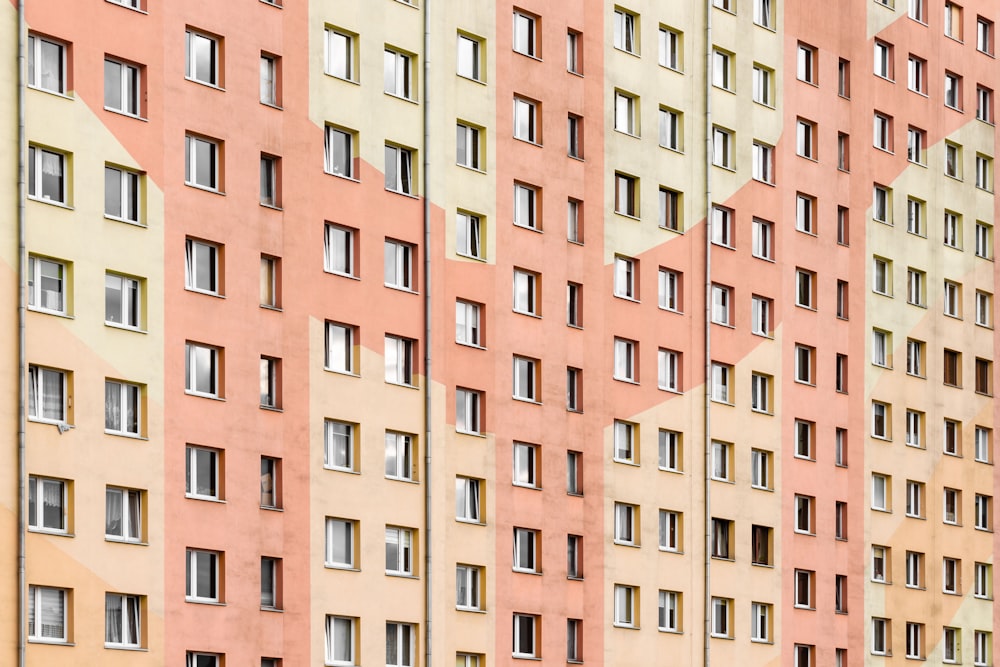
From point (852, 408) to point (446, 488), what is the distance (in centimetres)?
1802

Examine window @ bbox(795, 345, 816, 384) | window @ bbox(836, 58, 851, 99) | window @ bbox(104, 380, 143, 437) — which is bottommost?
window @ bbox(104, 380, 143, 437)

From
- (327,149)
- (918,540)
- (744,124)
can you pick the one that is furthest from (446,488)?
(918,540)

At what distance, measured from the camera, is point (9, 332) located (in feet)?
148

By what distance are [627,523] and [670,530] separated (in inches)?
74.8

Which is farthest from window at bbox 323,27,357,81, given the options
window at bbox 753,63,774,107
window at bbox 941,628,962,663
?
window at bbox 941,628,962,663

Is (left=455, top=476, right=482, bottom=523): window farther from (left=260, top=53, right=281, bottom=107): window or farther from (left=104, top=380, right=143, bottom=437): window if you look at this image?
(left=260, top=53, right=281, bottom=107): window

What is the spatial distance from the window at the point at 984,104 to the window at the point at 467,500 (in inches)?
1106

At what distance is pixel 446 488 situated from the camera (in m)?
54.1

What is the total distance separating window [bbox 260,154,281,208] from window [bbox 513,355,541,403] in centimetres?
889

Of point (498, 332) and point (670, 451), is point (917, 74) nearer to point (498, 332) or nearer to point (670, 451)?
point (670, 451)

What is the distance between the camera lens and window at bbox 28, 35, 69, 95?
153 feet

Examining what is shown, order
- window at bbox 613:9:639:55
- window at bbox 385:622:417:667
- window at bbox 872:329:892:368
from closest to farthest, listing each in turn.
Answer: window at bbox 385:622:417:667
window at bbox 613:9:639:55
window at bbox 872:329:892:368

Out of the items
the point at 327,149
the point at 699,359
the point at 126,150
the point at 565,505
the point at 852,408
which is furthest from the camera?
the point at 852,408

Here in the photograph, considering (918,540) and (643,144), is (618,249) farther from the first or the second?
(918,540)
